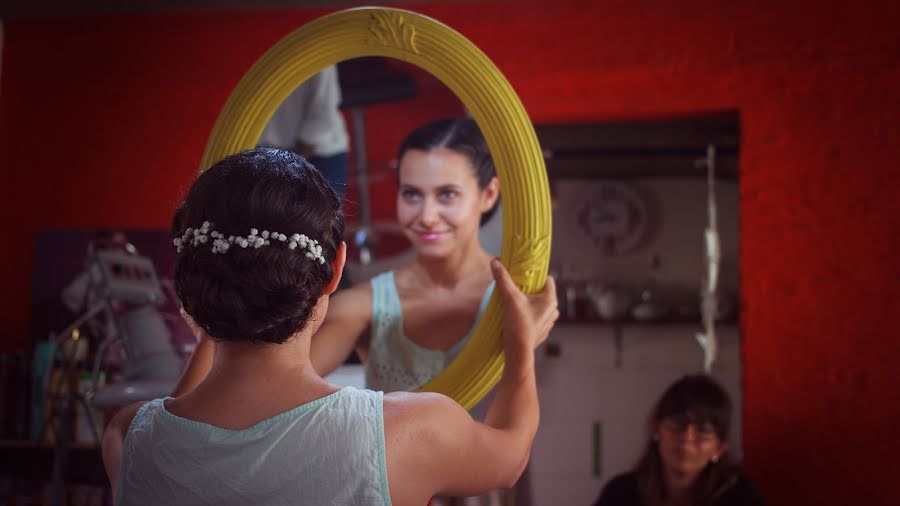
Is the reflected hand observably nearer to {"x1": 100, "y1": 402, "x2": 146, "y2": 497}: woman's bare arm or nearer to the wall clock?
{"x1": 100, "y1": 402, "x2": 146, "y2": 497}: woman's bare arm

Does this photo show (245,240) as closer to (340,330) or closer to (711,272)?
(340,330)

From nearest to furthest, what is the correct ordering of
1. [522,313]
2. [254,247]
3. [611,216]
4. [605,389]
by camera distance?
[254,247]
[522,313]
[605,389]
[611,216]

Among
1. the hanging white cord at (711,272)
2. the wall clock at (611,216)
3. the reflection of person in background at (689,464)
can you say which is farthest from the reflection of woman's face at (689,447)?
the wall clock at (611,216)

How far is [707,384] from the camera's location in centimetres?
228

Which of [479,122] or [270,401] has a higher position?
[479,122]

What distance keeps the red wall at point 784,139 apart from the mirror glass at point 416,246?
1237 millimetres

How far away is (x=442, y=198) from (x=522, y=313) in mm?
301

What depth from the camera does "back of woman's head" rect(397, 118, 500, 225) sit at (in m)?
1.36

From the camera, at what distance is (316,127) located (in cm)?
159

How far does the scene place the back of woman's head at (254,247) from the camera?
83 cm

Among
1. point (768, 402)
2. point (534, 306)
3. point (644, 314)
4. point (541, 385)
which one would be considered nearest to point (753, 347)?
point (768, 402)

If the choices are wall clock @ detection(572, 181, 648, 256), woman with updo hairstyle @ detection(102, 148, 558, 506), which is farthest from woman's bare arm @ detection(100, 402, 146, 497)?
wall clock @ detection(572, 181, 648, 256)

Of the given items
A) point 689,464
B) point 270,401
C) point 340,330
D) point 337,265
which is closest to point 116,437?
point 270,401

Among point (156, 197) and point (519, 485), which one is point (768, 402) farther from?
point (156, 197)
